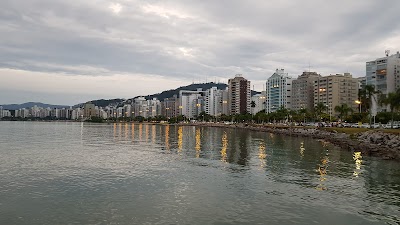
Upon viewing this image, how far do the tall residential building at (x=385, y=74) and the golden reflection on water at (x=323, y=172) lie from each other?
5387 inches

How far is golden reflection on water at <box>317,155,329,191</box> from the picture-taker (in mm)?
30825

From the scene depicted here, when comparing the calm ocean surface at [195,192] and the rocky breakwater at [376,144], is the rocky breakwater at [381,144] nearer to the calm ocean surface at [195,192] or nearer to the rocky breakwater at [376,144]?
the rocky breakwater at [376,144]

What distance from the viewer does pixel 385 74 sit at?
544ft

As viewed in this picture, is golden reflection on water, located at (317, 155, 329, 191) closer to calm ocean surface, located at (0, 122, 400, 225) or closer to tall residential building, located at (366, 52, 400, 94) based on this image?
calm ocean surface, located at (0, 122, 400, 225)

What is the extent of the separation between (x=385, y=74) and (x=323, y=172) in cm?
15183

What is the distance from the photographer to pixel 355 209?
2386cm

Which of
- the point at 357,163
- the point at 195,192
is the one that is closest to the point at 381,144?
the point at 357,163

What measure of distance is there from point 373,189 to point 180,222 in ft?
63.8

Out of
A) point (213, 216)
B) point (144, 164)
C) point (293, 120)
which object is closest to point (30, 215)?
point (213, 216)

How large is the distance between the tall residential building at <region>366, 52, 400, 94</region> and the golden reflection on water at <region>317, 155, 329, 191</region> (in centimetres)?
13682

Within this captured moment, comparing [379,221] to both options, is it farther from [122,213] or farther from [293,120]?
[293,120]

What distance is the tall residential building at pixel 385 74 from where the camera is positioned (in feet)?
546

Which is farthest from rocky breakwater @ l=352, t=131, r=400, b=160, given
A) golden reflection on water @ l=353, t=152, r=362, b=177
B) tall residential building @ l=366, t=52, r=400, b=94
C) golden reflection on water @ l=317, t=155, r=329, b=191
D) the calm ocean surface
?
tall residential building @ l=366, t=52, r=400, b=94

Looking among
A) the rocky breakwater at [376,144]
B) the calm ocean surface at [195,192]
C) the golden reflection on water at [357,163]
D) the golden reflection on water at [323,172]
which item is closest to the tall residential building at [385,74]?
the rocky breakwater at [376,144]
